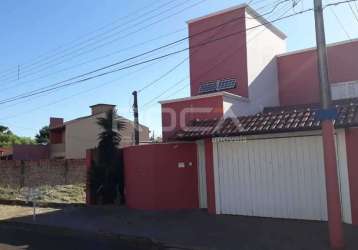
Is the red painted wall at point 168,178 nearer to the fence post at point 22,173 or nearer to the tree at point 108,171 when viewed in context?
the tree at point 108,171

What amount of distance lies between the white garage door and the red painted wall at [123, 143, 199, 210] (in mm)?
1549

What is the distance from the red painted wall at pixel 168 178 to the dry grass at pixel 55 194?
5.03m

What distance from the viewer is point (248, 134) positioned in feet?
38.6

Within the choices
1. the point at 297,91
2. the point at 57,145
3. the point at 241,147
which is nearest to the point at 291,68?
the point at 297,91

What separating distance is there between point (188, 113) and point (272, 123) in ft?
15.7

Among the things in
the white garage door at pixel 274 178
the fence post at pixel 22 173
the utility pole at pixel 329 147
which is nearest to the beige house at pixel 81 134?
the fence post at pixel 22 173

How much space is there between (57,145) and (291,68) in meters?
31.7

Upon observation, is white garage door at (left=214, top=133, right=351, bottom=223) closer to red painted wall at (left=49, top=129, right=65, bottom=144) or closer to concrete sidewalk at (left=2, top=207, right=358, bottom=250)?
concrete sidewalk at (left=2, top=207, right=358, bottom=250)

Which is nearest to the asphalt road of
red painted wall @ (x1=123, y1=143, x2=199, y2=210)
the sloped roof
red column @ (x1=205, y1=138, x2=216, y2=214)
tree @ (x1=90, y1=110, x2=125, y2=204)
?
red painted wall @ (x1=123, y1=143, x2=199, y2=210)

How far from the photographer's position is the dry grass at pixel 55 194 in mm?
18545

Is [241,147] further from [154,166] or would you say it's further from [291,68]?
[291,68]

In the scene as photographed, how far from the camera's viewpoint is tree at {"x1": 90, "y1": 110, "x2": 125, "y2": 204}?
1638 centimetres

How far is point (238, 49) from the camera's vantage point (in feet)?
56.5

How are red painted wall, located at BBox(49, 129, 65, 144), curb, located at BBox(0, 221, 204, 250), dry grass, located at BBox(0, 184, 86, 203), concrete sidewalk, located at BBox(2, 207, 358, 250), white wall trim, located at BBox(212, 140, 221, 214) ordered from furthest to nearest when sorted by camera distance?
1. red painted wall, located at BBox(49, 129, 65, 144)
2. dry grass, located at BBox(0, 184, 86, 203)
3. white wall trim, located at BBox(212, 140, 221, 214)
4. curb, located at BBox(0, 221, 204, 250)
5. concrete sidewalk, located at BBox(2, 207, 358, 250)
